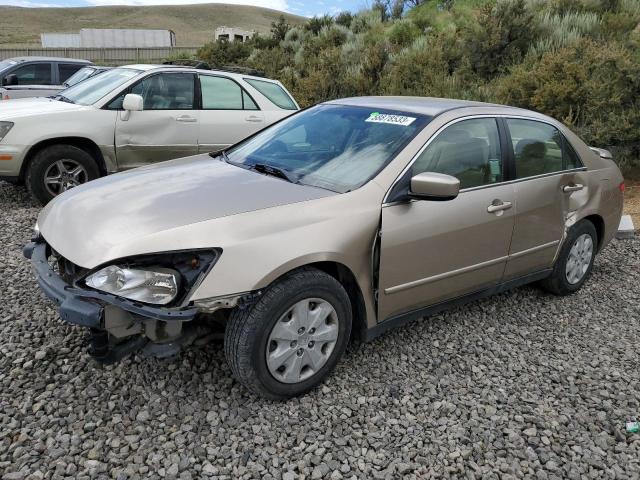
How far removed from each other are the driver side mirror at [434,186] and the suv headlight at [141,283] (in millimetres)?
1400

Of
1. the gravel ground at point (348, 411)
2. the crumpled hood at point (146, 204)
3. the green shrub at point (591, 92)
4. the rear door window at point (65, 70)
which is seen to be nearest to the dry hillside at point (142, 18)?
the rear door window at point (65, 70)

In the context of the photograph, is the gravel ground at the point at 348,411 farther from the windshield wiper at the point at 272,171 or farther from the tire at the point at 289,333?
the windshield wiper at the point at 272,171

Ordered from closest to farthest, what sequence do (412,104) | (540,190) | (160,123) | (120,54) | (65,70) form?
(412,104)
(540,190)
(160,123)
(65,70)
(120,54)

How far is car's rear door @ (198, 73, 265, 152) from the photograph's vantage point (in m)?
7.04

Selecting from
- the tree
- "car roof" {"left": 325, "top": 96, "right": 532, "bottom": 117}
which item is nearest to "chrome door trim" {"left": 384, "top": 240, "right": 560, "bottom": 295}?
"car roof" {"left": 325, "top": 96, "right": 532, "bottom": 117}

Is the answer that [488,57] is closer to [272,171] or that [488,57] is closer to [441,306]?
[441,306]

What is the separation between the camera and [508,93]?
9367 mm

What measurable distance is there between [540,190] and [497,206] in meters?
0.57

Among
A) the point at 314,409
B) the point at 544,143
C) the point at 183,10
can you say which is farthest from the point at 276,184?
the point at 183,10

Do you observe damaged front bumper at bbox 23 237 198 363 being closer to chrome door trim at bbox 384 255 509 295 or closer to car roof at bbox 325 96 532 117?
chrome door trim at bbox 384 255 509 295

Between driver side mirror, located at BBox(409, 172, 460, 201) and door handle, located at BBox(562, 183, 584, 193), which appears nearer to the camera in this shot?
driver side mirror, located at BBox(409, 172, 460, 201)

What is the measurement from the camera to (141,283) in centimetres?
256

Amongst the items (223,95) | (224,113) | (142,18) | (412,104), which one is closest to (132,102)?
(224,113)

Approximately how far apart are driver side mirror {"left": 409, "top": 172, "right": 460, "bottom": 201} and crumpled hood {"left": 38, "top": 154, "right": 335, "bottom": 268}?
0.50 metres
